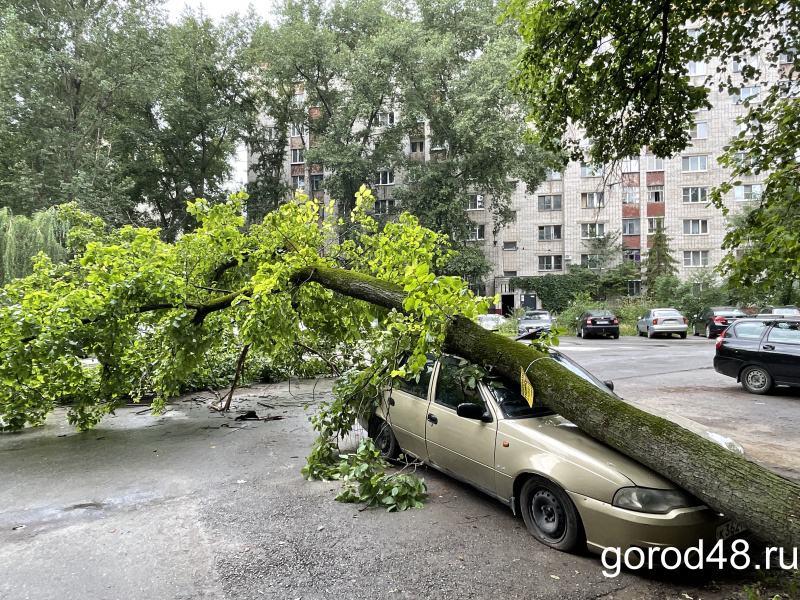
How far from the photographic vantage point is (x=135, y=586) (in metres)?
3.34

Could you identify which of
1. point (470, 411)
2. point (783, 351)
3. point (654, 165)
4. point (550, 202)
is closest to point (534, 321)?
point (783, 351)

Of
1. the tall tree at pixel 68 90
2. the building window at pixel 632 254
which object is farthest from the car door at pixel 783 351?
the building window at pixel 632 254

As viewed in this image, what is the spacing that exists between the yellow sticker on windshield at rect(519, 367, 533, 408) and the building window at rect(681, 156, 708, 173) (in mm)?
43873

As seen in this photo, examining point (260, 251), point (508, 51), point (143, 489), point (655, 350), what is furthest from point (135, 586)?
point (508, 51)

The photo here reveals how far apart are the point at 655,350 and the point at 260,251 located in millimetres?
17580

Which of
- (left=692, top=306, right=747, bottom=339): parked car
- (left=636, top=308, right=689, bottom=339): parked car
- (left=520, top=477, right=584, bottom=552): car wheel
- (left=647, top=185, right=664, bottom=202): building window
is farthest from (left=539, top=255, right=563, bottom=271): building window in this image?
(left=520, top=477, right=584, bottom=552): car wheel

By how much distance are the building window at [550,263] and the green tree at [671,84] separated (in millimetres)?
37918

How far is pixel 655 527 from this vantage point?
323 cm

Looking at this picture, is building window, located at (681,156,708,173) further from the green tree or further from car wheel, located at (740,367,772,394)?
the green tree

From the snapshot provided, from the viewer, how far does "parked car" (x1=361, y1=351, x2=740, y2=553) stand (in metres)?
3.31

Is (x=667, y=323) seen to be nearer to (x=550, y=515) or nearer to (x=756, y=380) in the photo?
(x=756, y=380)

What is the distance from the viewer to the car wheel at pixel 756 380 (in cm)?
1009

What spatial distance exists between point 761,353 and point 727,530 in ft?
27.9
